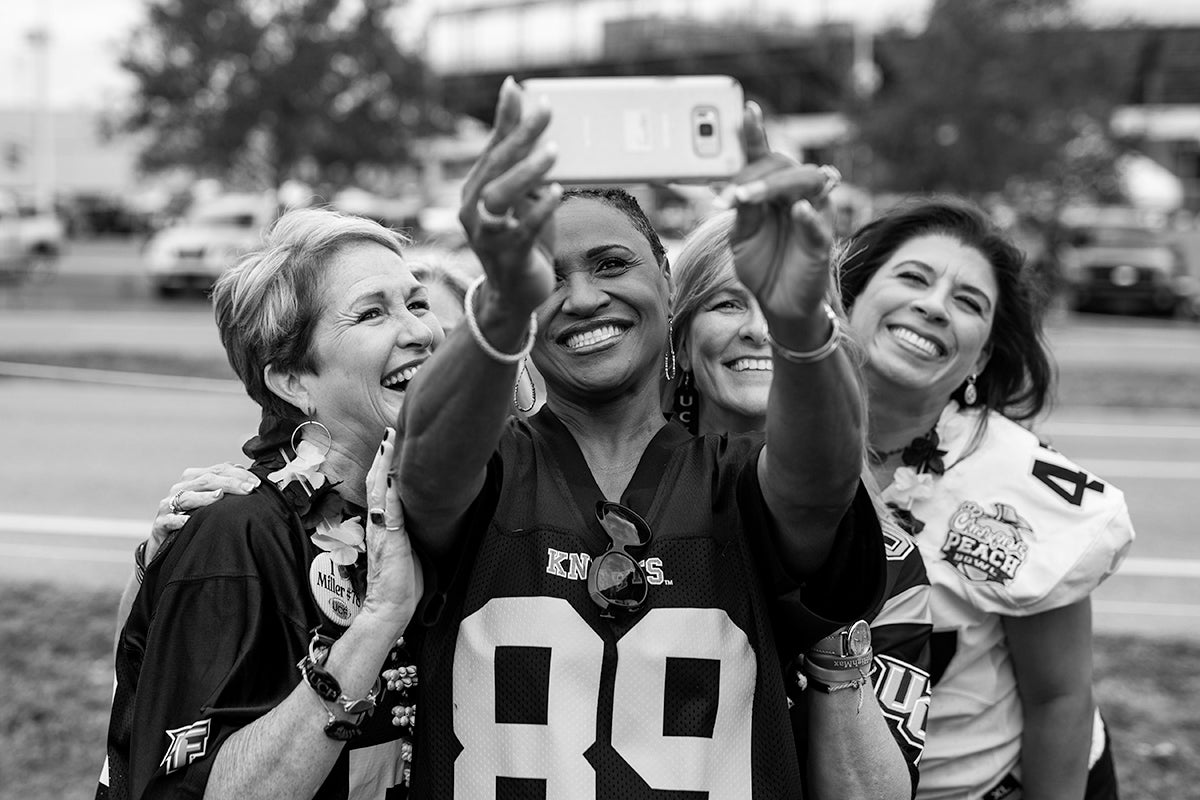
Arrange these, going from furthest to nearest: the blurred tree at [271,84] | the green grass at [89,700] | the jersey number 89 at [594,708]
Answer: the blurred tree at [271,84], the green grass at [89,700], the jersey number 89 at [594,708]

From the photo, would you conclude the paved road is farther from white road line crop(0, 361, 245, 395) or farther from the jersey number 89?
the jersey number 89

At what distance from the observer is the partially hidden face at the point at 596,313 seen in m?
2.31

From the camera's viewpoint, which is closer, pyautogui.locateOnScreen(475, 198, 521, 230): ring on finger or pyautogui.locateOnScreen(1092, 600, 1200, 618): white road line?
pyautogui.locateOnScreen(475, 198, 521, 230): ring on finger

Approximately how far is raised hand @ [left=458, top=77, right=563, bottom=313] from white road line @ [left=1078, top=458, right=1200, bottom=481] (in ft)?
28.8

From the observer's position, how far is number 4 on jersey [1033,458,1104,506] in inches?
120

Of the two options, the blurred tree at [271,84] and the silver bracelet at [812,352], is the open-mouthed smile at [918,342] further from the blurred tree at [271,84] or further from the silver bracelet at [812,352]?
the blurred tree at [271,84]

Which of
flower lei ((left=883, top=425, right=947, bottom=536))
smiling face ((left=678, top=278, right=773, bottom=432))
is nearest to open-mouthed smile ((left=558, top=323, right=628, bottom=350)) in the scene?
smiling face ((left=678, top=278, right=773, bottom=432))

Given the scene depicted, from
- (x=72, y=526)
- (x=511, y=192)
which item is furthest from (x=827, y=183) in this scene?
(x=72, y=526)

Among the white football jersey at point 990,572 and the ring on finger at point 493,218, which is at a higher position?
the ring on finger at point 493,218

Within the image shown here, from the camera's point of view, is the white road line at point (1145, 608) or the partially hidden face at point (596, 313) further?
the white road line at point (1145, 608)

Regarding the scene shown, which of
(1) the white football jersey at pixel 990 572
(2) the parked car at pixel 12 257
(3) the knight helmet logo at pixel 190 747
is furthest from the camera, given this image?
(2) the parked car at pixel 12 257

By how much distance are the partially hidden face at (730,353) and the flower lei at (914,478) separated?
0.41 meters

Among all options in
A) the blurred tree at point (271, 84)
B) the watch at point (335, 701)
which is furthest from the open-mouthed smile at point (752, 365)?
the blurred tree at point (271, 84)

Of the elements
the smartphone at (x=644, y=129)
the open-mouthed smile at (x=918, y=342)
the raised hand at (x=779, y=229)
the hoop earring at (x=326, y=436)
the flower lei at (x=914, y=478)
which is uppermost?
the smartphone at (x=644, y=129)
